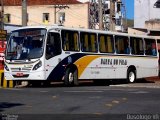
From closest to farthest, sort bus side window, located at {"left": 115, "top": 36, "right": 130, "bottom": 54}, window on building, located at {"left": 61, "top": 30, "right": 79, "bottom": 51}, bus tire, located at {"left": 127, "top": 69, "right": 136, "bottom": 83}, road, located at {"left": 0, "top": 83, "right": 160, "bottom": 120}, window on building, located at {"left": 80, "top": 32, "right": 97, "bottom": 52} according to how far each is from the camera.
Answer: road, located at {"left": 0, "top": 83, "right": 160, "bottom": 120} → window on building, located at {"left": 61, "top": 30, "right": 79, "bottom": 51} → window on building, located at {"left": 80, "top": 32, "right": 97, "bottom": 52} → bus side window, located at {"left": 115, "top": 36, "right": 130, "bottom": 54} → bus tire, located at {"left": 127, "top": 69, "right": 136, "bottom": 83}

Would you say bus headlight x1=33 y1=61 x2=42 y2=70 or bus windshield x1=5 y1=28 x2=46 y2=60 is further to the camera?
bus windshield x1=5 y1=28 x2=46 y2=60

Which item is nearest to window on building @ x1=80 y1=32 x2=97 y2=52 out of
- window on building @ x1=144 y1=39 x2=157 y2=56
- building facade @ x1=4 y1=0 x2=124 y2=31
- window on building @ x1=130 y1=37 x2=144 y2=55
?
window on building @ x1=130 y1=37 x2=144 y2=55

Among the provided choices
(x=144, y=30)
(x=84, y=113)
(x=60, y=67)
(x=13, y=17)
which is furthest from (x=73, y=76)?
(x=13, y=17)

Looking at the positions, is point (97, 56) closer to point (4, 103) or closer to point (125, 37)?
point (125, 37)

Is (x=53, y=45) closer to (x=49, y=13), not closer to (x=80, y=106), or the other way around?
(x=80, y=106)

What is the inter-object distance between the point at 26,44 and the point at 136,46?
824 cm

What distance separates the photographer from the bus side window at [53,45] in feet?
78.8

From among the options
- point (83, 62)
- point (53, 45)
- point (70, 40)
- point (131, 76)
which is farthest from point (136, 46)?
point (53, 45)

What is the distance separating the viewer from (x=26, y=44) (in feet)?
79.6

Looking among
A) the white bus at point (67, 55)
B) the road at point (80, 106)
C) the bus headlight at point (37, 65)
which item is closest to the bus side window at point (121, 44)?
the white bus at point (67, 55)

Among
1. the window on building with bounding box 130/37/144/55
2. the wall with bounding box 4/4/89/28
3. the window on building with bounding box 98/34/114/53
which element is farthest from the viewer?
the wall with bounding box 4/4/89/28

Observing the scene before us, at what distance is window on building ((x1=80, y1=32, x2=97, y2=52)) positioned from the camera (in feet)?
85.5

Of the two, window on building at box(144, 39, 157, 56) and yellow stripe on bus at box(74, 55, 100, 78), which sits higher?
window on building at box(144, 39, 157, 56)

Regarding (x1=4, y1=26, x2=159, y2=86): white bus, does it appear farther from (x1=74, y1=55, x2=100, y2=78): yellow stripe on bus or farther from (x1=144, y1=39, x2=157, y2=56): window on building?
(x1=144, y1=39, x2=157, y2=56): window on building
